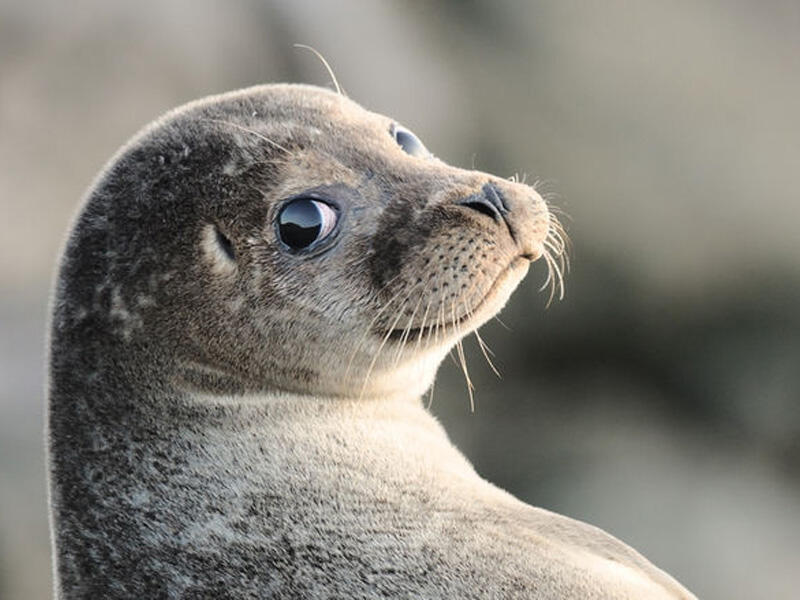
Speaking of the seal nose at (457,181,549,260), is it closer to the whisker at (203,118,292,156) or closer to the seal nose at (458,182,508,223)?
the seal nose at (458,182,508,223)

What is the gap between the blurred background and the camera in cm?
545

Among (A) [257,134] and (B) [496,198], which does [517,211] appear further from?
(A) [257,134]

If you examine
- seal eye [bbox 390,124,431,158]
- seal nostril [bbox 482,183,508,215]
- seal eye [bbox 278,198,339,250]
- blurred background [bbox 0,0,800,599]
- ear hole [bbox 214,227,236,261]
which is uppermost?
blurred background [bbox 0,0,800,599]

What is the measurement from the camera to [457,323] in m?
2.40

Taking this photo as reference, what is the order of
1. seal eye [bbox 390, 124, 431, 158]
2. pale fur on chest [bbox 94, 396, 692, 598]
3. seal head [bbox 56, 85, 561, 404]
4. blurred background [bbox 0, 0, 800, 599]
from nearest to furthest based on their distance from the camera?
pale fur on chest [bbox 94, 396, 692, 598]
seal head [bbox 56, 85, 561, 404]
seal eye [bbox 390, 124, 431, 158]
blurred background [bbox 0, 0, 800, 599]

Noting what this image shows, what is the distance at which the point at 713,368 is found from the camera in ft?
18.6

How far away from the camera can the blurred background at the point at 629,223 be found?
545 cm

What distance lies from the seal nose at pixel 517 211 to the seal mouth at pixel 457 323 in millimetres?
41

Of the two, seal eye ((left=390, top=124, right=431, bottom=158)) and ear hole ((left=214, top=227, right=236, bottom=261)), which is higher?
seal eye ((left=390, top=124, right=431, bottom=158))

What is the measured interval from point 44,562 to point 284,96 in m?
2.79

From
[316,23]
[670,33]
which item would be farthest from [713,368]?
[316,23]

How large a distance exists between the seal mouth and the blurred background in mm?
3162

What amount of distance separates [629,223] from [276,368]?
351cm

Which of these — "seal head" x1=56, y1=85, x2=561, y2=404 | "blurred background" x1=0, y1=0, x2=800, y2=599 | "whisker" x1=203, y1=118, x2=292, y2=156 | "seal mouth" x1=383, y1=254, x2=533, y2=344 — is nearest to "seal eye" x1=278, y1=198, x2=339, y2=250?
"seal head" x1=56, y1=85, x2=561, y2=404
